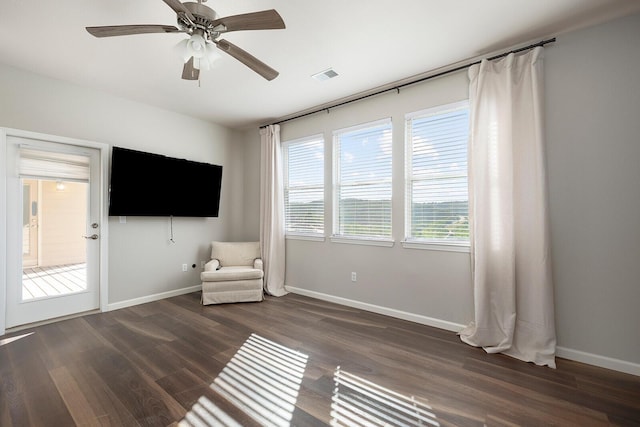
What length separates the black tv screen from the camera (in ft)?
11.8

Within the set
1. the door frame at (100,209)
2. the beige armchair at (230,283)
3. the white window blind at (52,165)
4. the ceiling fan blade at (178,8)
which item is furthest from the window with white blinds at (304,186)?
the white window blind at (52,165)

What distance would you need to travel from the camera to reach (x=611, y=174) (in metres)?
2.25

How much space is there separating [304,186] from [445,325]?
2659mm

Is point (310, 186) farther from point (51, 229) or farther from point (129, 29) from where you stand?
point (51, 229)

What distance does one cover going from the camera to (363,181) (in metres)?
3.71

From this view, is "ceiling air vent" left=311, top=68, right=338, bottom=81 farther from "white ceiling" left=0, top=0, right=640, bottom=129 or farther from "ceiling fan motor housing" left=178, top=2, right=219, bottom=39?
"ceiling fan motor housing" left=178, top=2, right=219, bottom=39

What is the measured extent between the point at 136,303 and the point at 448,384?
3959 millimetres

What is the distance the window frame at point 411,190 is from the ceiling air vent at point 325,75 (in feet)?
3.25

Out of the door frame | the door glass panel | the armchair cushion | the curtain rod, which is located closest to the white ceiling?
the curtain rod

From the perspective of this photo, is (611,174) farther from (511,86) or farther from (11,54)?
(11,54)

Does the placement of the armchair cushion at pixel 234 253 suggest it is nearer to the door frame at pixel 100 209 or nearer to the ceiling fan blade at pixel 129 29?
the door frame at pixel 100 209

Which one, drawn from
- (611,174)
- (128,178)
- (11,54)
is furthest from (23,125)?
(611,174)

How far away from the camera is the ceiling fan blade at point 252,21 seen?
1662 mm

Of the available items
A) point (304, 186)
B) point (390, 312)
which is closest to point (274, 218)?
point (304, 186)
